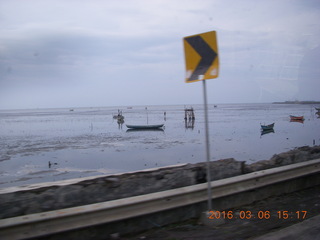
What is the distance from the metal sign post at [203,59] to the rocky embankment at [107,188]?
0.94 m

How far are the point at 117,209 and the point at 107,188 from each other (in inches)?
29.6

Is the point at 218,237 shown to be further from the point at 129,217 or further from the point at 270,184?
the point at 270,184

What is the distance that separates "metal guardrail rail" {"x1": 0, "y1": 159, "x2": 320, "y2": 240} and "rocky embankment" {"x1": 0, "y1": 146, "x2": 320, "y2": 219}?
0.55m

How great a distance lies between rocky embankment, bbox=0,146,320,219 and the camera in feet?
12.9

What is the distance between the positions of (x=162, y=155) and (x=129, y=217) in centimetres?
1920

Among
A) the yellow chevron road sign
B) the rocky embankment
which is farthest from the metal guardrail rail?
the yellow chevron road sign

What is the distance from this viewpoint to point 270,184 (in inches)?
210

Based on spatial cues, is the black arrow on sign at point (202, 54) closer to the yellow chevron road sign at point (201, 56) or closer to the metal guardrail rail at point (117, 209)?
the yellow chevron road sign at point (201, 56)

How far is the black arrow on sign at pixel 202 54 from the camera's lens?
4320 mm

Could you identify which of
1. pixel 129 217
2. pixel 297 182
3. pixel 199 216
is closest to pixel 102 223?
pixel 129 217

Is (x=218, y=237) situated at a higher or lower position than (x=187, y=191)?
lower

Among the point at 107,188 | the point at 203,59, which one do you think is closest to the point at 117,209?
the point at 107,188
